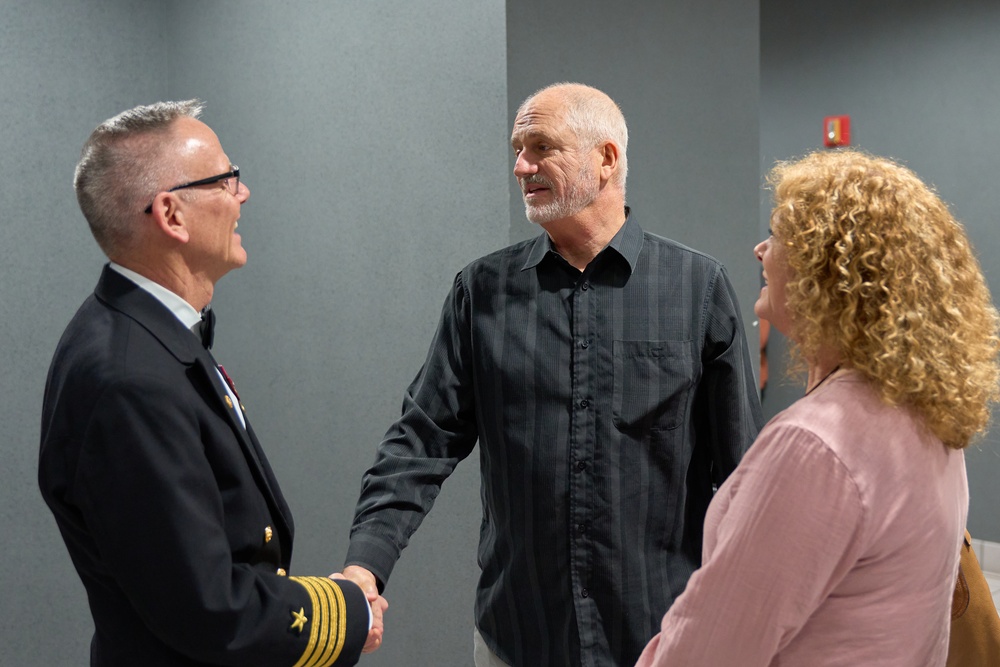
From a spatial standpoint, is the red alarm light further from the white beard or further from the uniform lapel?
the uniform lapel

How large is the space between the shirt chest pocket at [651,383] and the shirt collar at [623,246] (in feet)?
0.54

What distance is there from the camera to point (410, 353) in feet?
8.98

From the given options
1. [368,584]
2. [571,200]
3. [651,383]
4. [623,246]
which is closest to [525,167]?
[571,200]

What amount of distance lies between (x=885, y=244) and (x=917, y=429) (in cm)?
21

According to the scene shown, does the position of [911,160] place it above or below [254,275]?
above

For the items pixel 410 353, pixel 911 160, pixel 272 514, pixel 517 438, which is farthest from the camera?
pixel 911 160

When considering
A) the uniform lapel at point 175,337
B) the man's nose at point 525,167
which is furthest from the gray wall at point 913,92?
the uniform lapel at point 175,337

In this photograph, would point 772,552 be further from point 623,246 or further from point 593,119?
point 593,119

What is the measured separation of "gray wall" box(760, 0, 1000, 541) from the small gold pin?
3638 millimetres

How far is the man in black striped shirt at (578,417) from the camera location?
178cm

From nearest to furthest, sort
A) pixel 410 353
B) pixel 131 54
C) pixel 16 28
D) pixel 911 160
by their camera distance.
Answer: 1. pixel 410 353
2. pixel 16 28
3. pixel 131 54
4. pixel 911 160

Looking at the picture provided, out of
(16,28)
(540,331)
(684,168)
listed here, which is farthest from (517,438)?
(16,28)

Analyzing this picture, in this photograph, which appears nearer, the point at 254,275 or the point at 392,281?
the point at 392,281

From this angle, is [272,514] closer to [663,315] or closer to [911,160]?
[663,315]
